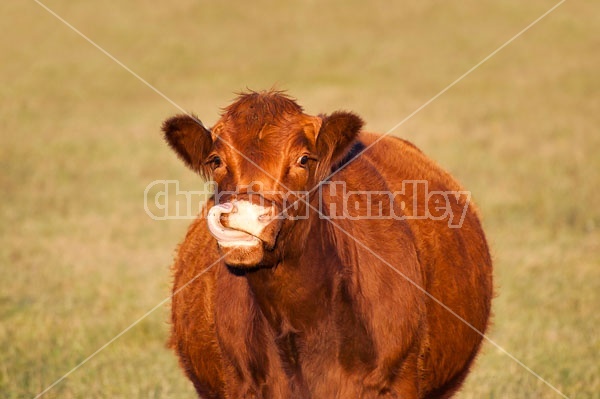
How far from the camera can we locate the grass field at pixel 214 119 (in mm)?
9602

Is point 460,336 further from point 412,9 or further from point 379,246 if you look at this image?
point 412,9

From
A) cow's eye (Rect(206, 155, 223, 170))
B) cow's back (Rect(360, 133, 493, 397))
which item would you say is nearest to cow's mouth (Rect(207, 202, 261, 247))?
cow's eye (Rect(206, 155, 223, 170))

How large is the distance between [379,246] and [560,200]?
12094 millimetres

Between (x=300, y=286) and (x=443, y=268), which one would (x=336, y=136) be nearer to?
(x=300, y=286)

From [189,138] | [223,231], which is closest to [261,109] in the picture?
[189,138]

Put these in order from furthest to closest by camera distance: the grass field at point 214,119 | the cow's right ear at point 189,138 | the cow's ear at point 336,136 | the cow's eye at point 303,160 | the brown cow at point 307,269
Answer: the grass field at point 214,119, the cow's right ear at point 189,138, the cow's ear at point 336,136, the cow's eye at point 303,160, the brown cow at point 307,269

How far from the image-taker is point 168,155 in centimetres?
2173

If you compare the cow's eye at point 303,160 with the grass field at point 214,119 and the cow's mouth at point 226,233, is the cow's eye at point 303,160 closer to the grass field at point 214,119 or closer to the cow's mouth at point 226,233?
the cow's mouth at point 226,233

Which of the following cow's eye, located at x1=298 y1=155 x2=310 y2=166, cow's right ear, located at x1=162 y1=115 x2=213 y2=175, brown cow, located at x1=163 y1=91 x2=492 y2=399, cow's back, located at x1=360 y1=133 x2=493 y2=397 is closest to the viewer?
brown cow, located at x1=163 y1=91 x2=492 y2=399

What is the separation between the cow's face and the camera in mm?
4305

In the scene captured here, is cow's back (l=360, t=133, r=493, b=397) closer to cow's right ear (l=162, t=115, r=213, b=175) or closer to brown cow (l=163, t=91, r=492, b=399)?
brown cow (l=163, t=91, r=492, b=399)

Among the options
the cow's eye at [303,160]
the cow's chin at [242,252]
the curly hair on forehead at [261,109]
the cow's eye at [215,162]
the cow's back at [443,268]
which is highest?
the curly hair on forehead at [261,109]

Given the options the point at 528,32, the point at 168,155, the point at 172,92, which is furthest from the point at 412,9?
the point at 168,155

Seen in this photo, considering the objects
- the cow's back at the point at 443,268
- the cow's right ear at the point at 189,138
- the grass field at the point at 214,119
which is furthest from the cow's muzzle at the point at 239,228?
the grass field at the point at 214,119
